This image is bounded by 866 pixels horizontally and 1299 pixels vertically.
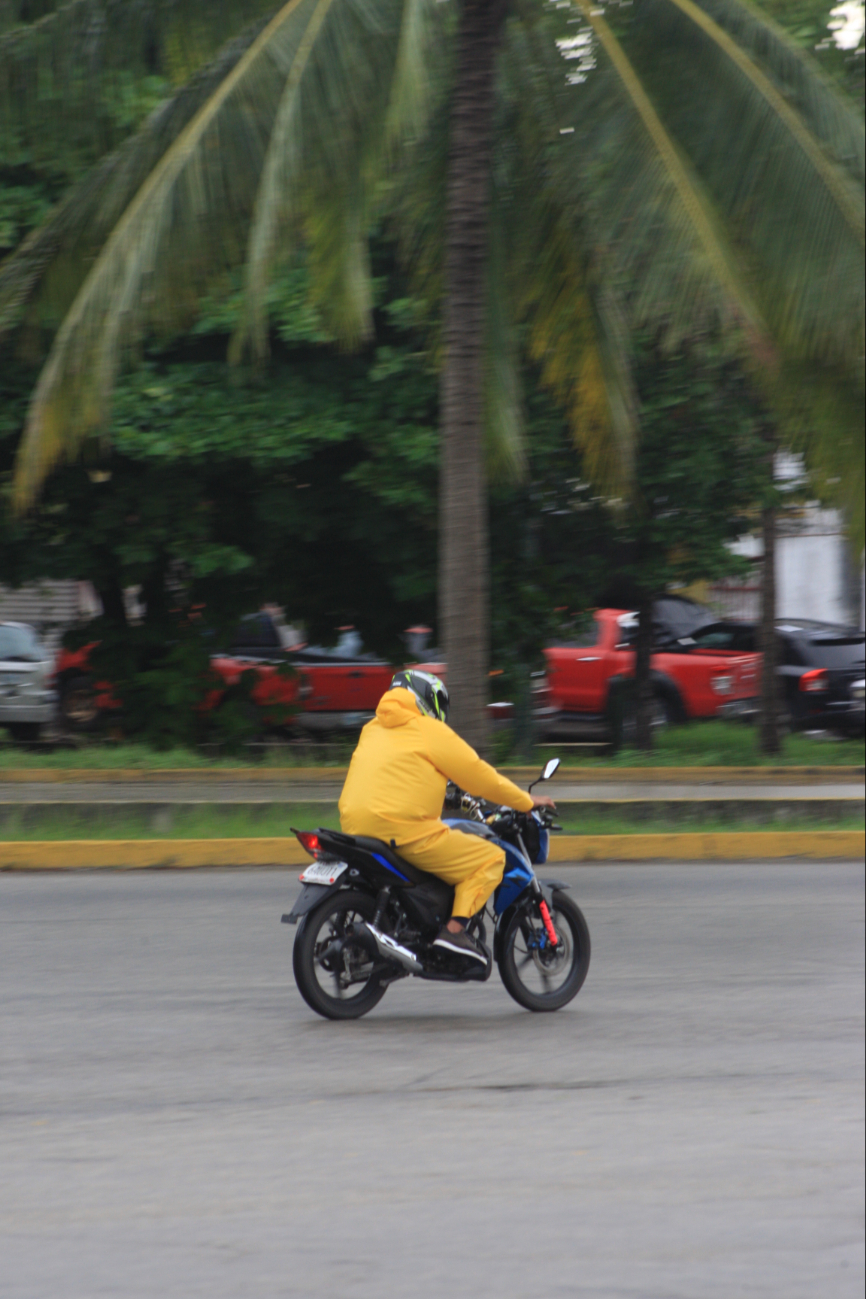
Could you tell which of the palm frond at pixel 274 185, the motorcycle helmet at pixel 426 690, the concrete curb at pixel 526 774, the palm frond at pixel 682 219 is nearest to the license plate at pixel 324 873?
the motorcycle helmet at pixel 426 690

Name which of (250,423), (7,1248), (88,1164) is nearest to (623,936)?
(88,1164)

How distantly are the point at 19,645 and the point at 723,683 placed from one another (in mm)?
8595

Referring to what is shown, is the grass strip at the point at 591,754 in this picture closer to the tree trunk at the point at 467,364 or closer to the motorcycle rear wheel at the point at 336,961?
the tree trunk at the point at 467,364

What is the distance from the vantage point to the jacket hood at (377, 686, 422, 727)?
6277 millimetres

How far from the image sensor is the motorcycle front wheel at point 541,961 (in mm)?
6504

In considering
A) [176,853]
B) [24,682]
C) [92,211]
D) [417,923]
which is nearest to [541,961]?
[417,923]

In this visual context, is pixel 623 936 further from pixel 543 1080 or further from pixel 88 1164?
pixel 88 1164

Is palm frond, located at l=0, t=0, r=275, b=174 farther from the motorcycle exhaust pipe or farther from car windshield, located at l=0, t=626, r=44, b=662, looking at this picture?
car windshield, located at l=0, t=626, r=44, b=662

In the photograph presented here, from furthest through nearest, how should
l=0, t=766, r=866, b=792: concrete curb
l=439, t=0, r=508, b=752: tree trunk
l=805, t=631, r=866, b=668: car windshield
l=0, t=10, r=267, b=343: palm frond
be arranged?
l=805, t=631, r=866, b=668: car windshield → l=0, t=766, r=866, b=792: concrete curb → l=439, t=0, r=508, b=752: tree trunk → l=0, t=10, r=267, b=343: palm frond

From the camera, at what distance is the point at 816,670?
62.4 ft

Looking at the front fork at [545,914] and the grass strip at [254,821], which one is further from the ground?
the front fork at [545,914]

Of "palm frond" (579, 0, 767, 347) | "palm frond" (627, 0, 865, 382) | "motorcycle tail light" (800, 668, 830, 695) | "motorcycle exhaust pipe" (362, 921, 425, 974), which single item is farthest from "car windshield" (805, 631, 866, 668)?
"motorcycle exhaust pipe" (362, 921, 425, 974)

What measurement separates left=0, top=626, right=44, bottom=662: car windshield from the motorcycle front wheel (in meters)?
12.5

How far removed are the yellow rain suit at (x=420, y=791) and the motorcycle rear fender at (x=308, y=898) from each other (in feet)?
0.81
